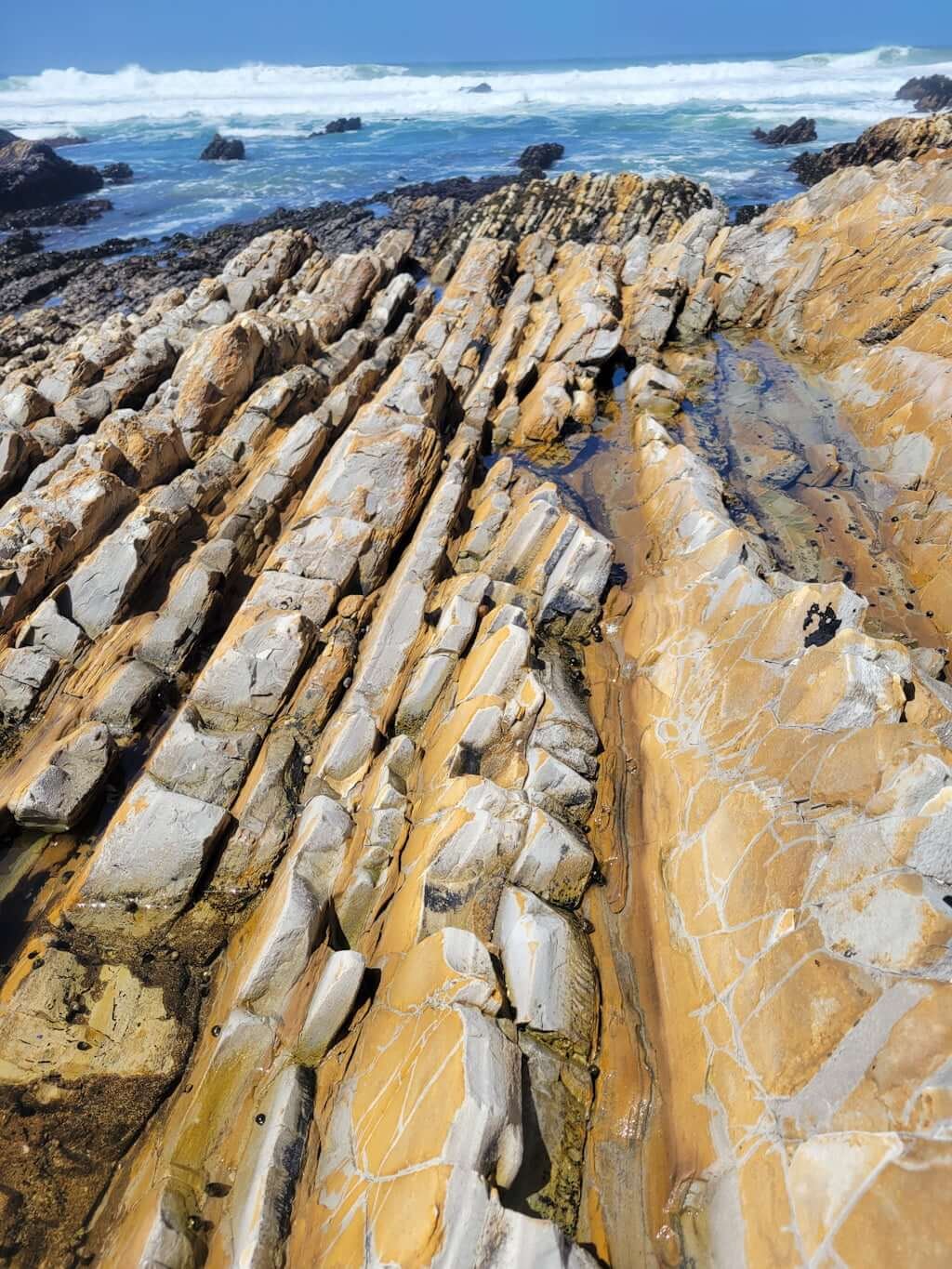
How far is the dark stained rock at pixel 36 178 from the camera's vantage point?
48219mm

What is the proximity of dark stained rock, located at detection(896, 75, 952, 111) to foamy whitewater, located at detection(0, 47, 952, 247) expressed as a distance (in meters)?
1.99

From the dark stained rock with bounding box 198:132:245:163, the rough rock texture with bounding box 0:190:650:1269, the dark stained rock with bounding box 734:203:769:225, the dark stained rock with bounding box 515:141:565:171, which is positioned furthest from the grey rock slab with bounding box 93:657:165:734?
the dark stained rock with bounding box 198:132:245:163

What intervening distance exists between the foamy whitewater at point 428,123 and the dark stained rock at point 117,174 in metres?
0.94

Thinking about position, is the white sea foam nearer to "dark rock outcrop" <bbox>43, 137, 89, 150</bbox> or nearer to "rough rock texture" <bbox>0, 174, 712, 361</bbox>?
"dark rock outcrop" <bbox>43, 137, 89, 150</bbox>

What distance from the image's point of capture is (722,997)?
22.5ft

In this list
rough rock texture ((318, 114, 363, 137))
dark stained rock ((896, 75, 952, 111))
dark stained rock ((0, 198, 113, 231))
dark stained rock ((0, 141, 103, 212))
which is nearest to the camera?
dark stained rock ((0, 198, 113, 231))

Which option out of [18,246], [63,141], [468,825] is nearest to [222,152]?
[63,141]

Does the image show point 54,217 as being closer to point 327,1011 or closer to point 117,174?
point 117,174

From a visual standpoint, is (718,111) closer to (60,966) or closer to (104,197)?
(104,197)

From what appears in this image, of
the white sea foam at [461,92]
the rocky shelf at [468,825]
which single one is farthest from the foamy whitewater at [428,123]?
the rocky shelf at [468,825]

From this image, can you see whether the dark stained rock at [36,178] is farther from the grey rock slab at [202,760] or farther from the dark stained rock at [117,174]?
the grey rock slab at [202,760]

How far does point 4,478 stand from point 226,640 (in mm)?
7942

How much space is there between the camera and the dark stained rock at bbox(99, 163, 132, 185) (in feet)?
184

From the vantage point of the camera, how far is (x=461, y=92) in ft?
311
